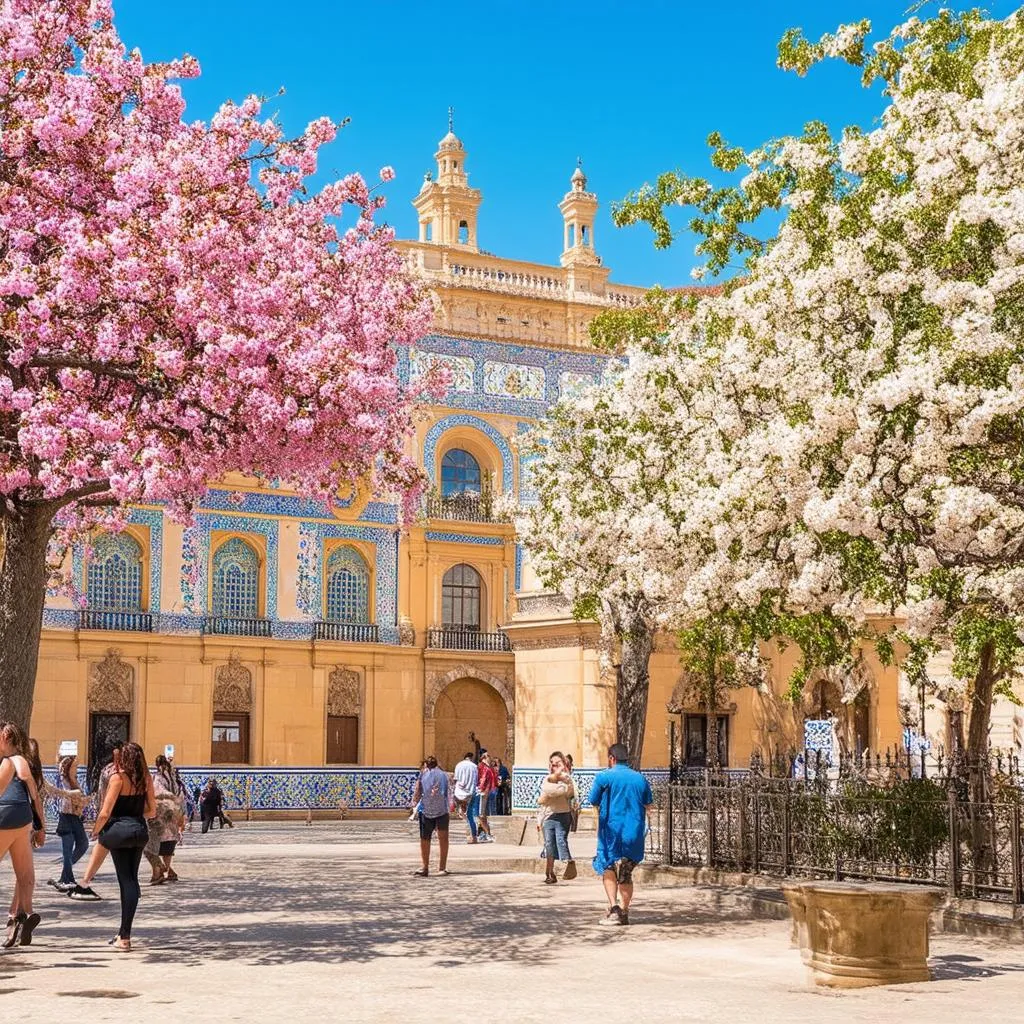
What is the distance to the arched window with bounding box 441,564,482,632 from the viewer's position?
42694 millimetres

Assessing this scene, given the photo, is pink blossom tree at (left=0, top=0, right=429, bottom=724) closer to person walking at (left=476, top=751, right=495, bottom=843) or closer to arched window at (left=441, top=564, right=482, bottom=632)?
person walking at (left=476, top=751, right=495, bottom=843)

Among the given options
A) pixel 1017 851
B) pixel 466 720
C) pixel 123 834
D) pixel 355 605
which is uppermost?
pixel 355 605

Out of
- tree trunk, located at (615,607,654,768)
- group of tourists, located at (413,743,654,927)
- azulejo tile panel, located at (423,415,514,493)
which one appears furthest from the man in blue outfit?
azulejo tile panel, located at (423,415,514,493)

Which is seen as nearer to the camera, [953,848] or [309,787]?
[953,848]

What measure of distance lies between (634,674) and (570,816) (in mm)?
4951

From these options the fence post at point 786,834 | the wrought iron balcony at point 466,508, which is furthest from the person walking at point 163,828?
the wrought iron balcony at point 466,508

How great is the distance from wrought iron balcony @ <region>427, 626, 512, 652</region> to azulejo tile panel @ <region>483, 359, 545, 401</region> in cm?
632

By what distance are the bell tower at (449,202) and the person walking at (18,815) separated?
1415 inches

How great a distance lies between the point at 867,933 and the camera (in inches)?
404

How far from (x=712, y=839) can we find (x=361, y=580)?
81.5ft

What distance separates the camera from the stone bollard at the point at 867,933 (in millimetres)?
10141

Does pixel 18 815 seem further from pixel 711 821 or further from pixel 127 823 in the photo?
pixel 711 821

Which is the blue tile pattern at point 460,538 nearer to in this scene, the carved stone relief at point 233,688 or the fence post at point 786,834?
the carved stone relief at point 233,688

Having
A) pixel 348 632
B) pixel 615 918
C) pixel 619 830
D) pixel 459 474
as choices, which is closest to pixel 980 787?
pixel 619 830
